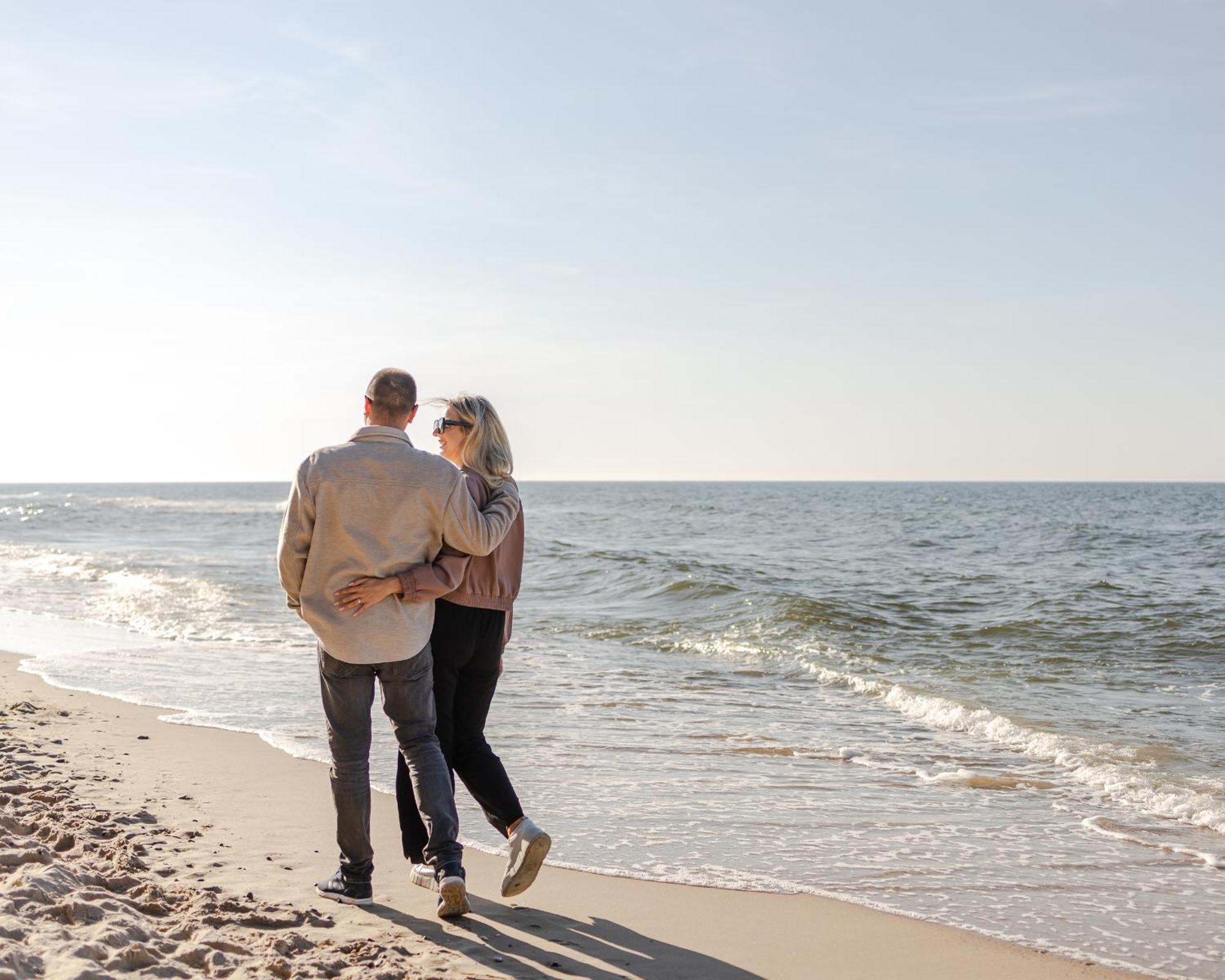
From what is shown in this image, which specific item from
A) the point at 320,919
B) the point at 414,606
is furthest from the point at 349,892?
the point at 414,606

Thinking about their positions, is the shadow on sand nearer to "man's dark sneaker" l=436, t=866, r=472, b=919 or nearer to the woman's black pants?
"man's dark sneaker" l=436, t=866, r=472, b=919

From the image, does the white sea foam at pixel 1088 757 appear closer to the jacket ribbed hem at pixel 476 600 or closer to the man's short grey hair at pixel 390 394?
the jacket ribbed hem at pixel 476 600

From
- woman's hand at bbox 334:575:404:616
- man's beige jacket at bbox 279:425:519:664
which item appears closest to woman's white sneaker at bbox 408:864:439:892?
man's beige jacket at bbox 279:425:519:664

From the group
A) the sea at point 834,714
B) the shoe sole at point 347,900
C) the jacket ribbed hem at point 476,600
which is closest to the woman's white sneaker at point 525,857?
the shoe sole at point 347,900

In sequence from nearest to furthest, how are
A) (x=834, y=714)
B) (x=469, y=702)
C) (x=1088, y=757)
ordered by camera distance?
(x=469, y=702) < (x=1088, y=757) < (x=834, y=714)

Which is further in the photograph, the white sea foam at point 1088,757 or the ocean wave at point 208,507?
the ocean wave at point 208,507

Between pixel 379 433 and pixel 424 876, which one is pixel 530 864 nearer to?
pixel 424 876

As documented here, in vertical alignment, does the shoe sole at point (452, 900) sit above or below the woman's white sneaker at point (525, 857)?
below

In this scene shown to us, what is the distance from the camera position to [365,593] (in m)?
3.34

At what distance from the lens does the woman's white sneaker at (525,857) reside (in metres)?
3.61

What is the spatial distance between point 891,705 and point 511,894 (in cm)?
510

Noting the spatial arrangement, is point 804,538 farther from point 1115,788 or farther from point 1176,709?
point 1115,788

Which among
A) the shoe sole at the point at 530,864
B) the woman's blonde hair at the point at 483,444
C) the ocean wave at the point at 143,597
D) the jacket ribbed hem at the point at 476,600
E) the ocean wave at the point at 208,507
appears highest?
the woman's blonde hair at the point at 483,444

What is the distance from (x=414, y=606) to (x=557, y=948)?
1.21 meters
